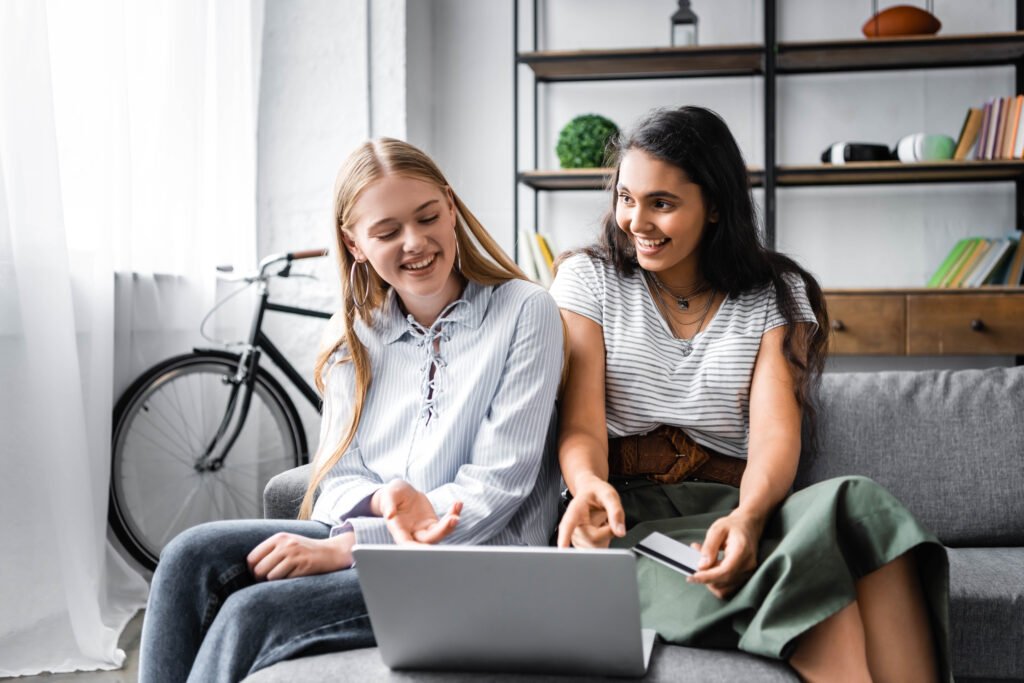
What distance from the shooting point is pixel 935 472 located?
1.72 m

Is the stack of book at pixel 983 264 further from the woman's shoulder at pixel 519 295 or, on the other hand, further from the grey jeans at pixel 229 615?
the grey jeans at pixel 229 615

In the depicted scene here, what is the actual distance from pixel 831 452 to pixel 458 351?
0.76 metres

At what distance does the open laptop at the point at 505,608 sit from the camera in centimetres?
90

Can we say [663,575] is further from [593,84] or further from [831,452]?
[593,84]

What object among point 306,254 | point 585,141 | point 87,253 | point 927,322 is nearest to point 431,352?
point 87,253

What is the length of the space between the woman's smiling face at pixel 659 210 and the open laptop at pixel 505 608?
61 centimetres

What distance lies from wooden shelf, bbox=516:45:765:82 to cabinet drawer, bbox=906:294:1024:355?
100 centimetres

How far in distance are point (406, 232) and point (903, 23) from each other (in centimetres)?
255

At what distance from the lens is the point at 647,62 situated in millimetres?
3418

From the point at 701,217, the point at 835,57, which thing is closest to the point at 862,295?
the point at 835,57

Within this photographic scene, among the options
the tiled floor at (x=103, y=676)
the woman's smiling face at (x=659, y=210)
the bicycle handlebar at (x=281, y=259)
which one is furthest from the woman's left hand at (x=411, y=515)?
the bicycle handlebar at (x=281, y=259)

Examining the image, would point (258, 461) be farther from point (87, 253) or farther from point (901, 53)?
point (901, 53)

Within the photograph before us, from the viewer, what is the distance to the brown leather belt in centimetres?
141

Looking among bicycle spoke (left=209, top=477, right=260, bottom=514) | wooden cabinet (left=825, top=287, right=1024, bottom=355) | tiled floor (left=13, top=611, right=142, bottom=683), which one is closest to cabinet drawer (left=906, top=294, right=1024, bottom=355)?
wooden cabinet (left=825, top=287, right=1024, bottom=355)
